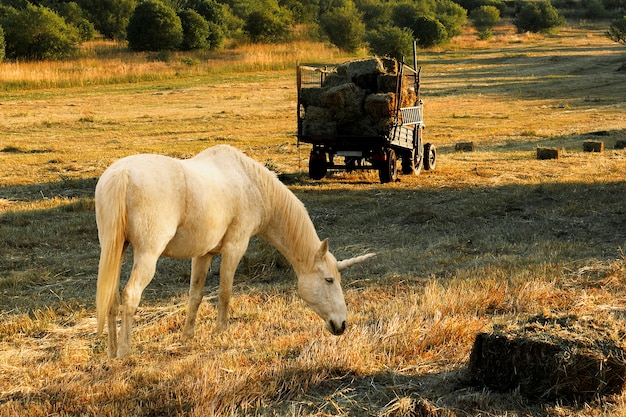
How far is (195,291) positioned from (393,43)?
4582 centimetres

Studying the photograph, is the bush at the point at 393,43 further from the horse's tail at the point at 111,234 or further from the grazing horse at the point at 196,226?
the horse's tail at the point at 111,234

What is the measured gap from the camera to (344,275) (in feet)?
28.9

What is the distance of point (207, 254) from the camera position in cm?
653

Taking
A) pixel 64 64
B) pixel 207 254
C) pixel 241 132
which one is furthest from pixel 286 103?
pixel 207 254

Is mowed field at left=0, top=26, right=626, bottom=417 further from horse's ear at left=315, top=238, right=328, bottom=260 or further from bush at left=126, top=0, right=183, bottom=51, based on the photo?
bush at left=126, top=0, right=183, bottom=51

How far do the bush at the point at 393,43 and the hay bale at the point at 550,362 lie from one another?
1806 inches

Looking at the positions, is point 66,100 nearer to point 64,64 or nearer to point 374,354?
point 64,64

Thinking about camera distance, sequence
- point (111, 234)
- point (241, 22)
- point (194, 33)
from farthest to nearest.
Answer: point (241, 22)
point (194, 33)
point (111, 234)

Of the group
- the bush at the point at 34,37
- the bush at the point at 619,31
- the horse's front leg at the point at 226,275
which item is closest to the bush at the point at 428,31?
the bush at the point at 619,31

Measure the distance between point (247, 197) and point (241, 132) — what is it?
17.1 metres

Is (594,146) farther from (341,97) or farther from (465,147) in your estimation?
(341,97)

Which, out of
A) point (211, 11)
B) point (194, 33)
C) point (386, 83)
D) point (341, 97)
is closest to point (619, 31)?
point (194, 33)

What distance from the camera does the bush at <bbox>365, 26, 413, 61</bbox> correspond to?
50156 mm

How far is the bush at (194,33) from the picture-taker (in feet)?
163
